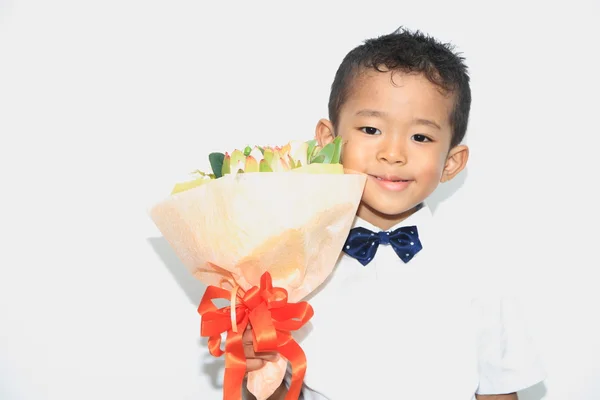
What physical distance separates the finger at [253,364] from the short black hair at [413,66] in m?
0.73

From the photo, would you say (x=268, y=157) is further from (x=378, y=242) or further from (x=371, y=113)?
(x=378, y=242)

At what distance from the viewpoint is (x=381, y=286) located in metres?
2.05

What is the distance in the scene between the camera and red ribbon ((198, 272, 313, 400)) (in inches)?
68.8

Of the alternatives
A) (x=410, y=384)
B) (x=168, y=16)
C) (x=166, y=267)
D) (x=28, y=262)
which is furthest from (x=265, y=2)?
(x=410, y=384)

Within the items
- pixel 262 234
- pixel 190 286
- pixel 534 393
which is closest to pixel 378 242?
pixel 262 234

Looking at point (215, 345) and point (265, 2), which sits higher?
point (265, 2)

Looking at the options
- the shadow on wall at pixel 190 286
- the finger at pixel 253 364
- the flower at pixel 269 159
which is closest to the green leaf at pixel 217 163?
the flower at pixel 269 159

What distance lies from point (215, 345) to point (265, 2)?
1216mm

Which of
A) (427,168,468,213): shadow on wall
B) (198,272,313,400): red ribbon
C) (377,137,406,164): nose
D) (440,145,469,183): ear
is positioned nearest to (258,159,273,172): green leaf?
(198,272,313,400): red ribbon

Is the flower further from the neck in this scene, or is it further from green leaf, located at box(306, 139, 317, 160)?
the neck

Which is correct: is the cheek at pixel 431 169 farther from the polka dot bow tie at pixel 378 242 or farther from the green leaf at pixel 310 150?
the green leaf at pixel 310 150

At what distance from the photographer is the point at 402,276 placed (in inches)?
81.5

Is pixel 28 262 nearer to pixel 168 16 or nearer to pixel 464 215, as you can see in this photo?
pixel 168 16

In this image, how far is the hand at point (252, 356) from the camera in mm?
1830
